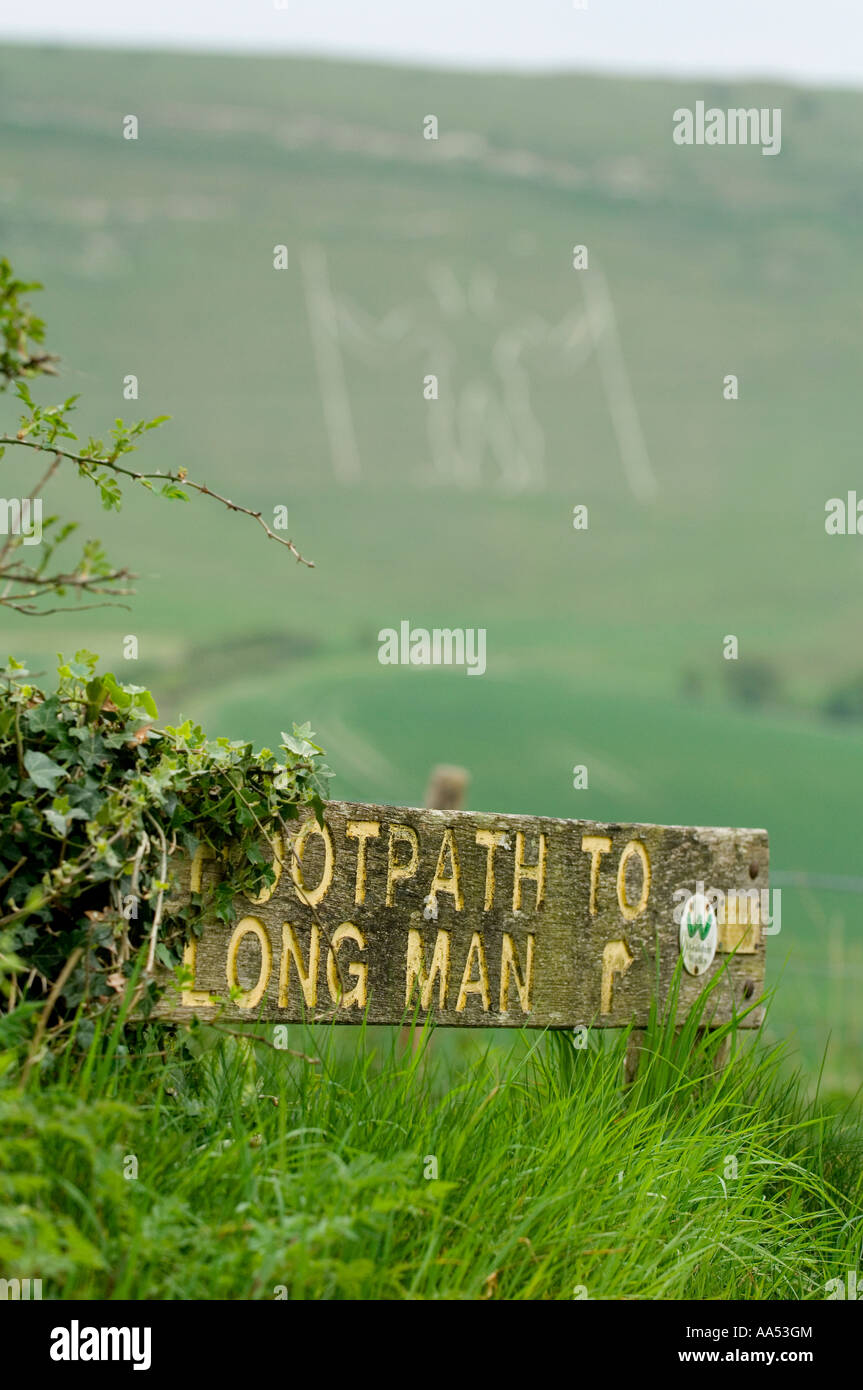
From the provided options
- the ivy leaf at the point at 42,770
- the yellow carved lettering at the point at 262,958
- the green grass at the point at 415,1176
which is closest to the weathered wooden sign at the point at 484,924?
the yellow carved lettering at the point at 262,958

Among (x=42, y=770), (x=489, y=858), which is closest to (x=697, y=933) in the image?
(x=489, y=858)

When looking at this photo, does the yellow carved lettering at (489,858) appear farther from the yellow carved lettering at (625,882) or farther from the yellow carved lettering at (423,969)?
the yellow carved lettering at (625,882)

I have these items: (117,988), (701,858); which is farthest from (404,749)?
(117,988)

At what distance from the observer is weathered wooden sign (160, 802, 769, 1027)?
9.23ft

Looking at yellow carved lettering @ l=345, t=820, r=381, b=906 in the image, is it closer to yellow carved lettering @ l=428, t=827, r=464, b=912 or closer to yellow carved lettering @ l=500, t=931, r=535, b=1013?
yellow carved lettering @ l=428, t=827, r=464, b=912

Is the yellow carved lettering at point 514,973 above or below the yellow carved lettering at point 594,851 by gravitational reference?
below

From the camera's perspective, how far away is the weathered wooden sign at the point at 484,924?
9.23ft

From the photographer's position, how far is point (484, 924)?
307cm

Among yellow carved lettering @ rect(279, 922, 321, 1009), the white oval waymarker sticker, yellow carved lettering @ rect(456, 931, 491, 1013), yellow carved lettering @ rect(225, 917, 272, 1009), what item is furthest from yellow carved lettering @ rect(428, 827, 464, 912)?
the white oval waymarker sticker

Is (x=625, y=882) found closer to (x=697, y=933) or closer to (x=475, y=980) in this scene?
(x=697, y=933)

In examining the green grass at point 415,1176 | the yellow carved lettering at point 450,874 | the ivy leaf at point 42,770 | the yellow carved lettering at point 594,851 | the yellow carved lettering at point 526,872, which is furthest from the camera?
the yellow carved lettering at point 594,851

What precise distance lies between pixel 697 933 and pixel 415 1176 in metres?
1.36

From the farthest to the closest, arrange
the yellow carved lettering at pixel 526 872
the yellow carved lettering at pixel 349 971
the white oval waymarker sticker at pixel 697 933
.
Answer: the white oval waymarker sticker at pixel 697 933 < the yellow carved lettering at pixel 526 872 < the yellow carved lettering at pixel 349 971
